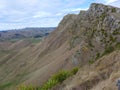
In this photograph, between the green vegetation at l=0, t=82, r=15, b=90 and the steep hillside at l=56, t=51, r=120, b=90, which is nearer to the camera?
the steep hillside at l=56, t=51, r=120, b=90

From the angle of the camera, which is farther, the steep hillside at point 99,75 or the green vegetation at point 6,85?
the green vegetation at point 6,85

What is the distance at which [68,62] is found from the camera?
2763 inches

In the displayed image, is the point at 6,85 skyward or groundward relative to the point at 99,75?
groundward

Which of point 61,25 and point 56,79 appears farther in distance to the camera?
point 61,25

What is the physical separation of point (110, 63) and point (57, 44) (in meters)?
72.4

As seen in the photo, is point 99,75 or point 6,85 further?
point 6,85

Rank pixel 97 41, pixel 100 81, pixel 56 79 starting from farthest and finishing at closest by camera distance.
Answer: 1. pixel 97 41
2. pixel 56 79
3. pixel 100 81

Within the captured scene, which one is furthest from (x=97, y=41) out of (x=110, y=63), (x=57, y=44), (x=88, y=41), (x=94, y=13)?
(x=57, y=44)

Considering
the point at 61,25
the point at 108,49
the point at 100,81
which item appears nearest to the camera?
the point at 100,81

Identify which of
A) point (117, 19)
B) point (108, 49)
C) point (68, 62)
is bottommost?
point (68, 62)

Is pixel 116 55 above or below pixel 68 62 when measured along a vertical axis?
above

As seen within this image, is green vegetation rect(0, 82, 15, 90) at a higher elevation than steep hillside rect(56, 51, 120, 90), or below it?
below

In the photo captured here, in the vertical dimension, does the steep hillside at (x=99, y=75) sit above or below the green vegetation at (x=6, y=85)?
above

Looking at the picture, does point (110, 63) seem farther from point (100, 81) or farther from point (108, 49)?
point (108, 49)
